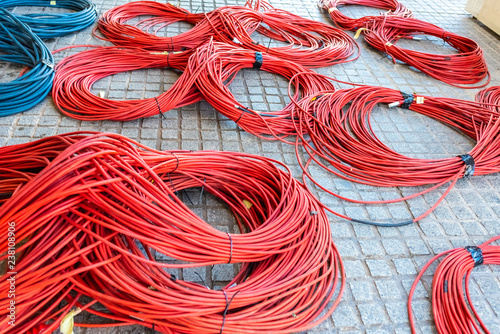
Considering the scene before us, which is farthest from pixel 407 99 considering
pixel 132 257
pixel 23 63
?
pixel 23 63

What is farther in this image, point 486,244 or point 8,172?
point 486,244

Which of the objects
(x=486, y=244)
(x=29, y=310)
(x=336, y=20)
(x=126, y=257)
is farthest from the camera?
(x=336, y=20)

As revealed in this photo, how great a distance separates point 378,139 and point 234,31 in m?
1.67

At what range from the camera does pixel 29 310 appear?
5.01ft

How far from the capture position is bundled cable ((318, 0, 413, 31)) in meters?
4.33

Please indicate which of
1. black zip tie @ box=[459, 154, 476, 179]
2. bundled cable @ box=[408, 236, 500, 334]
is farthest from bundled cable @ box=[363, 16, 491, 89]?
bundled cable @ box=[408, 236, 500, 334]

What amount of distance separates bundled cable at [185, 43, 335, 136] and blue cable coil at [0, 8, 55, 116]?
1.02m

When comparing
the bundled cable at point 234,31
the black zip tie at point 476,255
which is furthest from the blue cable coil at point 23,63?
the black zip tie at point 476,255

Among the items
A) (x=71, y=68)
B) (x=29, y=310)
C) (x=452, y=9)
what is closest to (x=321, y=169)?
(x=29, y=310)

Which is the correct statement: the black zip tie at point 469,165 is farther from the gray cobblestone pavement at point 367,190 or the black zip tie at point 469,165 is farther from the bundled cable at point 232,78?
the bundled cable at point 232,78

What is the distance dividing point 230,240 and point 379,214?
41.6 inches

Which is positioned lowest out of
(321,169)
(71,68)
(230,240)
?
(71,68)

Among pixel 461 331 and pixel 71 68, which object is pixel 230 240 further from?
pixel 71 68

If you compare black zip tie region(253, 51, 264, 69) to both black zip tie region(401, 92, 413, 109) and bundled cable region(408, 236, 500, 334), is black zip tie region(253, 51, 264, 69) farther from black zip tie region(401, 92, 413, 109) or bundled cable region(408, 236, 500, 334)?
bundled cable region(408, 236, 500, 334)
